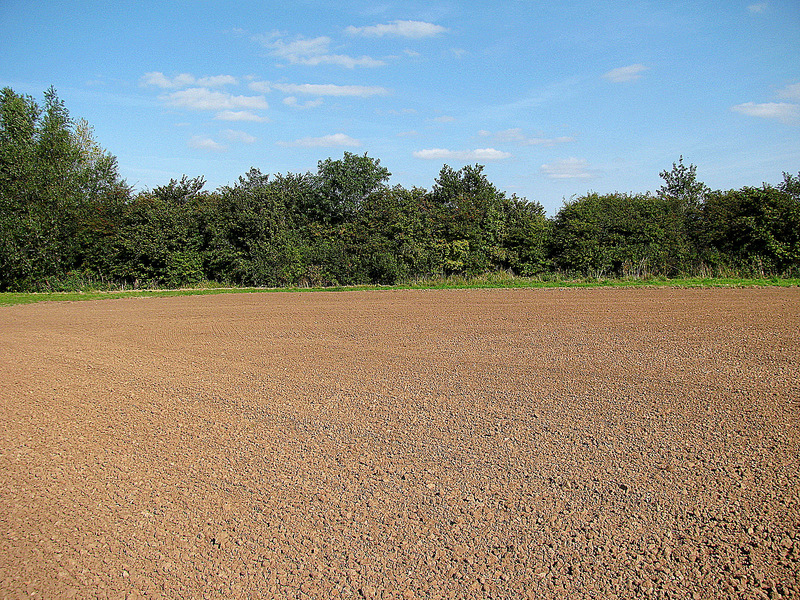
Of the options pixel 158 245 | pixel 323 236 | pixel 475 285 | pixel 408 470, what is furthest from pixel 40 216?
pixel 408 470

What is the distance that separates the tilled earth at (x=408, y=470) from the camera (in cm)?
336

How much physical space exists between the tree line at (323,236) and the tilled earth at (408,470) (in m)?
14.2

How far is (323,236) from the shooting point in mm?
27094

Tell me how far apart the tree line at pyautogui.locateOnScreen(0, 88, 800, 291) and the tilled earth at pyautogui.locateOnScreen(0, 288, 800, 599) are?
14163 mm

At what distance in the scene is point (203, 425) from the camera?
5980mm

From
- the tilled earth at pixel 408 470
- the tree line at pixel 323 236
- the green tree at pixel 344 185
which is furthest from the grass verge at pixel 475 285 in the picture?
the tilled earth at pixel 408 470

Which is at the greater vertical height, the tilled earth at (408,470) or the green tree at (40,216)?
the green tree at (40,216)

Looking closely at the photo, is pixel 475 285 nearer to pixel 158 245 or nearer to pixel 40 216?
pixel 158 245

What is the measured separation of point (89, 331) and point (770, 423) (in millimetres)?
12853

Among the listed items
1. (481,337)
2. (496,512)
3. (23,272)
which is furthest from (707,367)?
(23,272)

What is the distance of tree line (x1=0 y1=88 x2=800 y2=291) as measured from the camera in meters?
23.3

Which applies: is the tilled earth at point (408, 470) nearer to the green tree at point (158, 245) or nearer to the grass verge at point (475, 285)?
the grass verge at point (475, 285)

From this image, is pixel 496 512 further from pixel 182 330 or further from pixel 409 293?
pixel 409 293

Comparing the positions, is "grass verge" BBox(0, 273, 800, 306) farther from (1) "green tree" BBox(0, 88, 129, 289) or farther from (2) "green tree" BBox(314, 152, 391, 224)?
(2) "green tree" BBox(314, 152, 391, 224)
